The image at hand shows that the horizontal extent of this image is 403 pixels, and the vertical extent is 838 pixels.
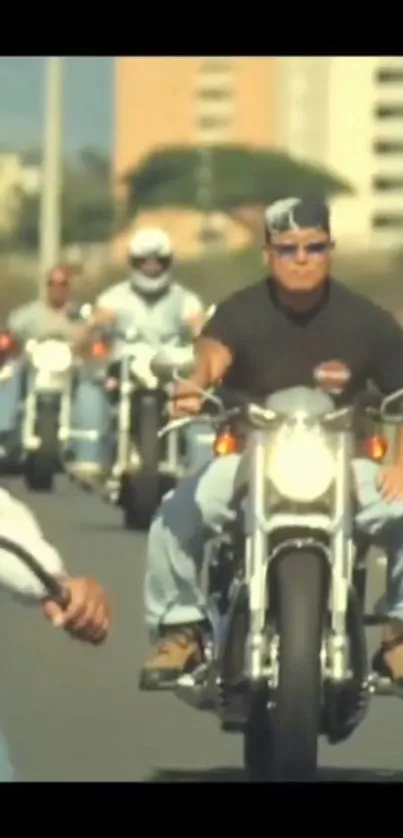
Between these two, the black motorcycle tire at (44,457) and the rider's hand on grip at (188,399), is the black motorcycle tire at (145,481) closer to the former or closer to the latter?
the black motorcycle tire at (44,457)

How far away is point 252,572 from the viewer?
6098 millimetres

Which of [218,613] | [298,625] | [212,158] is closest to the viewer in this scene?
[298,625]

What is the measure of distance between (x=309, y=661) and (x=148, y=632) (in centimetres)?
89

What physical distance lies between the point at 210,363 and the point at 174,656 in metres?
0.69

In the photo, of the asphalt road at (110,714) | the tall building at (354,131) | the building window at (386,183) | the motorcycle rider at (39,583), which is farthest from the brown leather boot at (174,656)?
the motorcycle rider at (39,583)

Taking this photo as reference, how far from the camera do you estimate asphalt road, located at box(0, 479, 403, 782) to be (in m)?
6.92

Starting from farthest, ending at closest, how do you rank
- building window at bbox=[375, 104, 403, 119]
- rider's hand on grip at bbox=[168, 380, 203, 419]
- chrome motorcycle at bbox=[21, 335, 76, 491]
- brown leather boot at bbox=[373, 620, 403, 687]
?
chrome motorcycle at bbox=[21, 335, 76, 491]
building window at bbox=[375, 104, 403, 119]
brown leather boot at bbox=[373, 620, 403, 687]
rider's hand on grip at bbox=[168, 380, 203, 419]

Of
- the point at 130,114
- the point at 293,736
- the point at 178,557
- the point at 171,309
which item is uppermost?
the point at 130,114

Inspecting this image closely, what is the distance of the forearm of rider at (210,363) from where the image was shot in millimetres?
6469

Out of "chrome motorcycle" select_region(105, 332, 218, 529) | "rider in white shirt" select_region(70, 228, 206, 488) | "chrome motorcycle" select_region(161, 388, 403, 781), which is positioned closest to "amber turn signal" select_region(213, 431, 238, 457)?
"chrome motorcycle" select_region(161, 388, 403, 781)

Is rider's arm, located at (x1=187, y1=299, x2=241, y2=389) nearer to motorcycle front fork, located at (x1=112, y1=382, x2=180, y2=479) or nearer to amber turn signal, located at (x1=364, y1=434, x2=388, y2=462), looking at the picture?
amber turn signal, located at (x1=364, y1=434, x2=388, y2=462)

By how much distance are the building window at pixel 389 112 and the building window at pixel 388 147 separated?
120 mm

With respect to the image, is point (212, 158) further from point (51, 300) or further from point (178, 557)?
point (178, 557)
